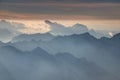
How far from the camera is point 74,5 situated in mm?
2990

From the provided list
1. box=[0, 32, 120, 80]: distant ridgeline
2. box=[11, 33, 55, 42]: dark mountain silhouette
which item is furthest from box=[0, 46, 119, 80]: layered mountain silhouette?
box=[11, 33, 55, 42]: dark mountain silhouette

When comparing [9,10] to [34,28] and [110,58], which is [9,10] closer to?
[34,28]

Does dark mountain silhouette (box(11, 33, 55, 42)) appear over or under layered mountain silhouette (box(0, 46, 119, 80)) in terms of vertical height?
over

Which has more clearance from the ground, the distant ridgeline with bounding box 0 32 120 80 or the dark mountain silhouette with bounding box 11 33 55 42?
the dark mountain silhouette with bounding box 11 33 55 42

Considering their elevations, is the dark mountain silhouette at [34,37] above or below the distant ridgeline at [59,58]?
above


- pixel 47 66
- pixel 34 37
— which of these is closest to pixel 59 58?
pixel 47 66

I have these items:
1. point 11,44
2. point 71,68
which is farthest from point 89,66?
point 11,44

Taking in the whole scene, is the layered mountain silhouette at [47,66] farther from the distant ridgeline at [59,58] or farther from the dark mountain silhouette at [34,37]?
the dark mountain silhouette at [34,37]

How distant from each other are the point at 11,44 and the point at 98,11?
44.4 inches

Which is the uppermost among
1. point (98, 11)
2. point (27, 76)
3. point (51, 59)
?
point (98, 11)

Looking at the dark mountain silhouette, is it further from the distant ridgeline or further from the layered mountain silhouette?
the layered mountain silhouette

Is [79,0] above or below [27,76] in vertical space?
above

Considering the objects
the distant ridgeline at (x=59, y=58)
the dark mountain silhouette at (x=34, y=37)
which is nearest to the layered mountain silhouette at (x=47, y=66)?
the distant ridgeline at (x=59, y=58)

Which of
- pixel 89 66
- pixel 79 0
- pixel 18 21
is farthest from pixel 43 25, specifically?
pixel 89 66
